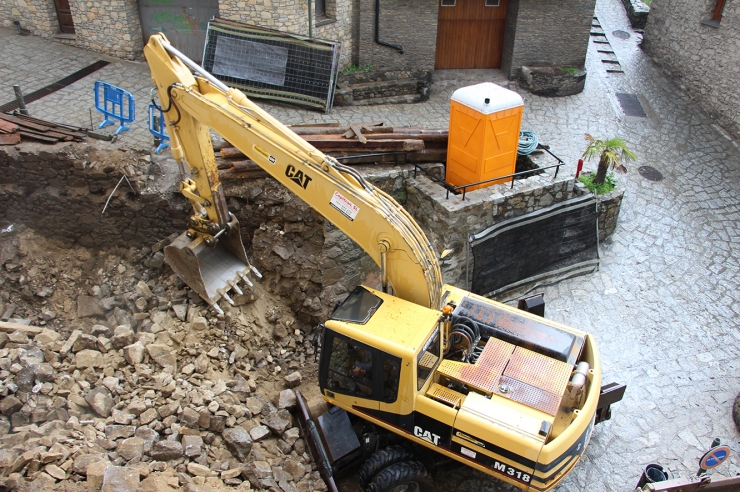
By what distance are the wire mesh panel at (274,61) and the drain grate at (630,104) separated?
7661 mm

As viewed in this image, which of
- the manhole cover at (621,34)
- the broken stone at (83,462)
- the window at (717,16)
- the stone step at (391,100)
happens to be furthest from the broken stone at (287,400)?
the manhole cover at (621,34)

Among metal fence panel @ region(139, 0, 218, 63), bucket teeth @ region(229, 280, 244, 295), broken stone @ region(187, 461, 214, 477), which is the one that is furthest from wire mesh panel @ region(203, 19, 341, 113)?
broken stone @ region(187, 461, 214, 477)

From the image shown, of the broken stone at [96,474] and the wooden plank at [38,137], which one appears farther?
the wooden plank at [38,137]

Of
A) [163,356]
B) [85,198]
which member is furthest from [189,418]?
[85,198]

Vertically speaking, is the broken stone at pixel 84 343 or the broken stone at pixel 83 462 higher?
the broken stone at pixel 83 462

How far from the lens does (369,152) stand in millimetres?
10594

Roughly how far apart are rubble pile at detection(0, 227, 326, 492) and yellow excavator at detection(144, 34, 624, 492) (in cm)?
87

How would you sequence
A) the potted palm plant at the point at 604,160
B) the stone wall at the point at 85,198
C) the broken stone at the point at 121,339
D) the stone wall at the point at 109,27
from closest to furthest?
the broken stone at the point at 121,339, the stone wall at the point at 85,198, the potted palm plant at the point at 604,160, the stone wall at the point at 109,27

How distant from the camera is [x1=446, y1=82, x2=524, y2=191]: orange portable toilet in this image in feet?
31.4

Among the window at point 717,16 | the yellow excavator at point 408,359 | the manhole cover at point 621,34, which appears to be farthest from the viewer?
the manhole cover at point 621,34

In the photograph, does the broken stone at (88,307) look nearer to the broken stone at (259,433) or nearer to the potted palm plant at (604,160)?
the broken stone at (259,433)

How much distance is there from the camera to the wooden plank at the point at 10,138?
1066cm

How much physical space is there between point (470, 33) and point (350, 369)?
12269 millimetres

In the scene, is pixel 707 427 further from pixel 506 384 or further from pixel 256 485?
pixel 256 485
